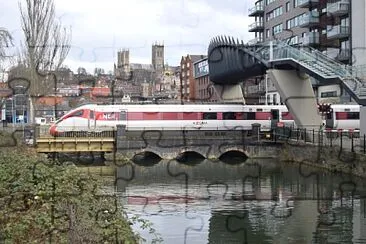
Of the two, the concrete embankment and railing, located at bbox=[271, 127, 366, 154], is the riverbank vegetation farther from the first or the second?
railing, located at bbox=[271, 127, 366, 154]

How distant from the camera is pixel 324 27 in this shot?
4494cm

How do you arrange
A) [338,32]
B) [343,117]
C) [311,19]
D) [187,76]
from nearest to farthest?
1. [343,117]
2. [338,32]
3. [311,19]
4. [187,76]

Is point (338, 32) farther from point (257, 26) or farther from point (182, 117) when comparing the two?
point (257, 26)

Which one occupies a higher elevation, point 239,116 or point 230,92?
point 230,92

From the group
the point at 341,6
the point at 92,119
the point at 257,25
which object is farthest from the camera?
the point at 257,25

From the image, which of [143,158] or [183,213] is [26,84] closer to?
[143,158]

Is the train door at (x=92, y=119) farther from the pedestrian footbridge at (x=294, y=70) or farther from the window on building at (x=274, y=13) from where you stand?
the window on building at (x=274, y=13)

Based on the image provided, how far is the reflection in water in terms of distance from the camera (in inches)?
502

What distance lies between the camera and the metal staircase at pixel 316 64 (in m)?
24.1

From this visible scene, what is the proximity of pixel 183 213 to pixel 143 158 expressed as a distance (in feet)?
56.5

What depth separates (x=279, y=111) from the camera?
3575 cm

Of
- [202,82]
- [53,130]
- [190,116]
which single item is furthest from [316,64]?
[202,82]

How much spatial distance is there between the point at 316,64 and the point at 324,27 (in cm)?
1967

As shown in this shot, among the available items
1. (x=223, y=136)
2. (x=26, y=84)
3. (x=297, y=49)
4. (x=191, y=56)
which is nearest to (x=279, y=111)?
(x=223, y=136)
